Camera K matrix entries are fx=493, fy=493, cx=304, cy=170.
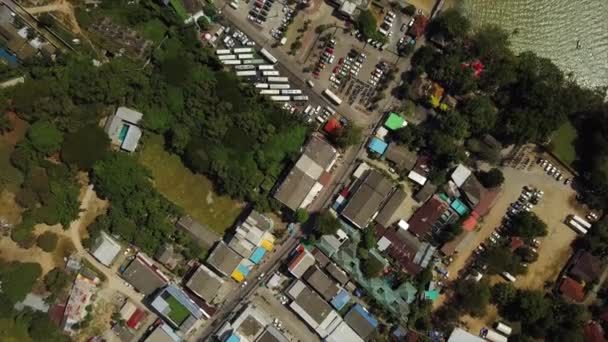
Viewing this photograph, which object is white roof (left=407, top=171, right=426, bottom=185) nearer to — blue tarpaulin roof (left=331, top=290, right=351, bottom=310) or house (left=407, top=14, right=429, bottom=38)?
blue tarpaulin roof (left=331, top=290, right=351, bottom=310)

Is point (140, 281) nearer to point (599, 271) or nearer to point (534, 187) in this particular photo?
point (534, 187)

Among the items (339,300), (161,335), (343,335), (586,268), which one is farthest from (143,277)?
(586,268)

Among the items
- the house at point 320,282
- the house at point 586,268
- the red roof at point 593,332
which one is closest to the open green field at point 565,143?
the house at point 586,268

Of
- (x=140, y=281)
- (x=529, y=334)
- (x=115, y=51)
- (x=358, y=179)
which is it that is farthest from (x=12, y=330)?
(x=529, y=334)

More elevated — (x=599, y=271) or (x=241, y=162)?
(x=599, y=271)

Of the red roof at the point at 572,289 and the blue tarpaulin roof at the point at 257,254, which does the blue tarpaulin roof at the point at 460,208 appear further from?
the blue tarpaulin roof at the point at 257,254

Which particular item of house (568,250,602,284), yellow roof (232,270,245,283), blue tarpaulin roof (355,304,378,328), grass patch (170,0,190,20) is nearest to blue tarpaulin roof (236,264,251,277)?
yellow roof (232,270,245,283)
